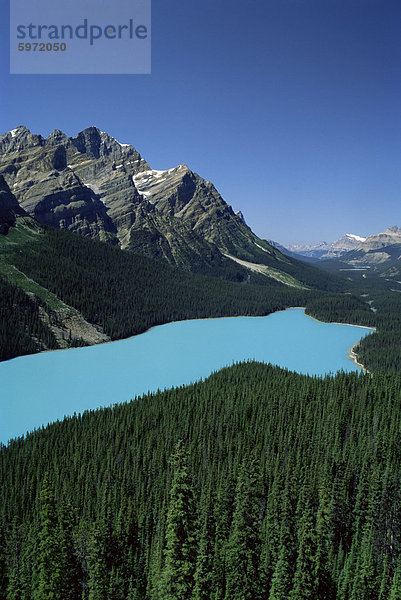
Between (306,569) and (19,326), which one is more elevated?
(19,326)

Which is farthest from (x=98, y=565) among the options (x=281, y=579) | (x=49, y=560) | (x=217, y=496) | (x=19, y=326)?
(x=19, y=326)

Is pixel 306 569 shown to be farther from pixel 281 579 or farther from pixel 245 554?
pixel 245 554

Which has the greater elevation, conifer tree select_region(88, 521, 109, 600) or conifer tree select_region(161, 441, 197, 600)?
conifer tree select_region(161, 441, 197, 600)

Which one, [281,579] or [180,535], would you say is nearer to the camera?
[180,535]

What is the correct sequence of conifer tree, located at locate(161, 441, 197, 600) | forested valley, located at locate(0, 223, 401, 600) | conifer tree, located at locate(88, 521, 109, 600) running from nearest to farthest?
conifer tree, located at locate(161, 441, 197, 600), forested valley, located at locate(0, 223, 401, 600), conifer tree, located at locate(88, 521, 109, 600)

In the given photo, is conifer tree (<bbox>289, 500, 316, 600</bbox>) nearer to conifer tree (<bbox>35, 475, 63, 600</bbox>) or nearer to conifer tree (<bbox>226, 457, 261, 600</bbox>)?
conifer tree (<bbox>226, 457, 261, 600</bbox>)

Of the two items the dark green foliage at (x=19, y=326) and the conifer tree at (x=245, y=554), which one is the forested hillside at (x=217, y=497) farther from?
the dark green foliage at (x=19, y=326)

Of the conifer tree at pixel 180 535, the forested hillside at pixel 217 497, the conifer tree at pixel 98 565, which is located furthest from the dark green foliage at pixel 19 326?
the conifer tree at pixel 180 535

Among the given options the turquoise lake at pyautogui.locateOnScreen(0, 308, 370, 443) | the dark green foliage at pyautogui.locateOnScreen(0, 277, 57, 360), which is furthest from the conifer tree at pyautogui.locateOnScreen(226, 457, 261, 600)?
the dark green foliage at pyautogui.locateOnScreen(0, 277, 57, 360)
